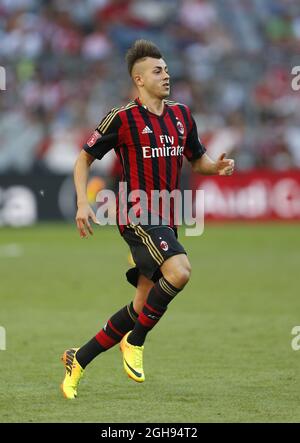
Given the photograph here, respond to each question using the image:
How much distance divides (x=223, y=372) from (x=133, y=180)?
167 centimetres

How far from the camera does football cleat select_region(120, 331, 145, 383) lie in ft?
23.0

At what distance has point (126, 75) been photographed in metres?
23.6

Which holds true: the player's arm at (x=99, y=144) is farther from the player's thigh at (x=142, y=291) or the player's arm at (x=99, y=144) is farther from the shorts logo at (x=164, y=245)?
the player's thigh at (x=142, y=291)

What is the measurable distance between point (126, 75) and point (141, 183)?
1672 centimetres

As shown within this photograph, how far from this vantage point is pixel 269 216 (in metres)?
22.6

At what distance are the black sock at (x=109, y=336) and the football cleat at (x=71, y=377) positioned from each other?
0.05 metres

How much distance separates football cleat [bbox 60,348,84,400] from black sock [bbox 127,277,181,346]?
442 mm

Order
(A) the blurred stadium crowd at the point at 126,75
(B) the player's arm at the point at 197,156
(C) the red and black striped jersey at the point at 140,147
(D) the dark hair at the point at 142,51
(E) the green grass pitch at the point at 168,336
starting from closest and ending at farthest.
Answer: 1. (E) the green grass pitch at the point at 168,336
2. (C) the red and black striped jersey at the point at 140,147
3. (D) the dark hair at the point at 142,51
4. (B) the player's arm at the point at 197,156
5. (A) the blurred stadium crowd at the point at 126,75

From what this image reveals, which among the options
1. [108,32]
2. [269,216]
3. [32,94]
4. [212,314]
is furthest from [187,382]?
[108,32]

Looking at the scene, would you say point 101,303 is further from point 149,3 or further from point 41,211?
point 149,3

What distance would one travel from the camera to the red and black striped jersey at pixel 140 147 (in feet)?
23.5

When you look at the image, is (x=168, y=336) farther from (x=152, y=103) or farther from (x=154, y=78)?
(x=154, y=78)

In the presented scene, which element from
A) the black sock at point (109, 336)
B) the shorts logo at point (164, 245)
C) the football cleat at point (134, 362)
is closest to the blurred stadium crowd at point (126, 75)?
the black sock at point (109, 336)

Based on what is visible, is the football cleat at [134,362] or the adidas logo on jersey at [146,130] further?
the adidas logo on jersey at [146,130]
